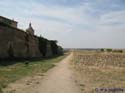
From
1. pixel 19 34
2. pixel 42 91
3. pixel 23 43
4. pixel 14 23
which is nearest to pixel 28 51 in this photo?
pixel 23 43

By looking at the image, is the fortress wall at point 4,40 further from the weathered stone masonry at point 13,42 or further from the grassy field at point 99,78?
Result: the grassy field at point 99,78

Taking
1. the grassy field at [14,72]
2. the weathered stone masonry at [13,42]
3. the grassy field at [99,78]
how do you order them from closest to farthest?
the grassy field at [99,78] < the grassy field at [14,72] < the weathered stone masonry at [13,42]

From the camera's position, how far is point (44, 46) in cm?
6062

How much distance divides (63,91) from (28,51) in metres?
33.3

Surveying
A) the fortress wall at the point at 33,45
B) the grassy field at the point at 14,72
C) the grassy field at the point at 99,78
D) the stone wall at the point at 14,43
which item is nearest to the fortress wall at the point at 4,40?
the stone wall at the point at 14,43

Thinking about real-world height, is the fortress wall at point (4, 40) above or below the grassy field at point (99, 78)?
above

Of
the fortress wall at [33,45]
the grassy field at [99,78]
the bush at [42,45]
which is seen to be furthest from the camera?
the bush at [42,45]

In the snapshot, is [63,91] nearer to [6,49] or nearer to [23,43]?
[6,49]

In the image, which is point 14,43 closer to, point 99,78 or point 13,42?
point 13,42

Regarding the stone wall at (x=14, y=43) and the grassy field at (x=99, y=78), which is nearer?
the grassy field at (x=99, y=78)

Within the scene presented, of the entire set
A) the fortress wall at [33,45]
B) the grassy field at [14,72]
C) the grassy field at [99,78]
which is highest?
Result: the fortress wall at [33,45]

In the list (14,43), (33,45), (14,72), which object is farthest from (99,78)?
(33,45)

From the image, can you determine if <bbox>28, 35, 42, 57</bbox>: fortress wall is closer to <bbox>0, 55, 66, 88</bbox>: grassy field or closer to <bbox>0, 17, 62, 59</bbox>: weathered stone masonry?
<bbox>0, 17, 62, 59</bbox>: weathered stone masonry

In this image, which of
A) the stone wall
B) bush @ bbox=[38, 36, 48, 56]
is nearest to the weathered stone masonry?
the stone wall
